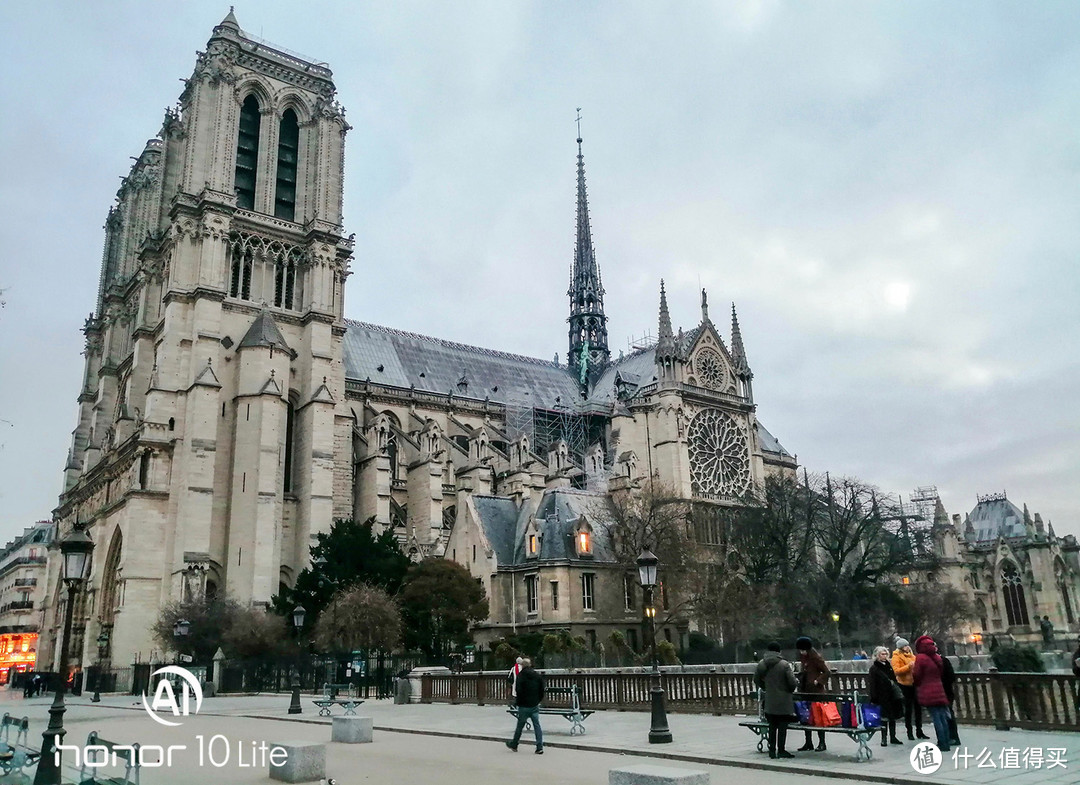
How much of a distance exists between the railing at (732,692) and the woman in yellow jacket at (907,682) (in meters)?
1.88

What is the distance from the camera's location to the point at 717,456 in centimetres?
6297

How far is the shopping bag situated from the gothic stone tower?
3718 centimetres

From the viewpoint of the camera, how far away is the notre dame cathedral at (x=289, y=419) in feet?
148

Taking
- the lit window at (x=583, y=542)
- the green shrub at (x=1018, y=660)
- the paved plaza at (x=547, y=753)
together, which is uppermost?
the lit window at (x=583, y=542)

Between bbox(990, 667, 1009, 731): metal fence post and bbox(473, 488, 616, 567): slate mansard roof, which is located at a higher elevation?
bbox(473, 488, 616, 567): slate mansard roof

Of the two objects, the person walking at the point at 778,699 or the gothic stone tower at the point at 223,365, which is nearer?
the person walking at the point at 778,699

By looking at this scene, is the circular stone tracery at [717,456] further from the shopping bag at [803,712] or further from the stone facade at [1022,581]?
the shopping bag at [803,712]

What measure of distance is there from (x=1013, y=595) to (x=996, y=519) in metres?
9.36

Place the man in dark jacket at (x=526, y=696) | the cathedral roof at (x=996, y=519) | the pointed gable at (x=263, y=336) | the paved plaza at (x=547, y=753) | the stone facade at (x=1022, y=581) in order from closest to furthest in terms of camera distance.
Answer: the paved plaza at (x=547, y=753) < the man in dark jacket at (x=526, y=696) < the pointed gable at (x=263, y=336) < the stone facade at (x=1022, y=581) < the cathedral roof at (x=996, y=519)

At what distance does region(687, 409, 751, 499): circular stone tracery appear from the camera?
61406 mm

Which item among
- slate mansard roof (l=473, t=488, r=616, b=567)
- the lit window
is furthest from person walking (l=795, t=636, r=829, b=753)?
the lit window

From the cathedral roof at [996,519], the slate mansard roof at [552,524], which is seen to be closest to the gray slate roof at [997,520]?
the cathedral roof at [996,519]

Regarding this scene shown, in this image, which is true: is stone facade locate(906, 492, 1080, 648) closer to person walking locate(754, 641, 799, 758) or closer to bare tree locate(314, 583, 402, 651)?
bare tree locate(314, 583, 402, 651)

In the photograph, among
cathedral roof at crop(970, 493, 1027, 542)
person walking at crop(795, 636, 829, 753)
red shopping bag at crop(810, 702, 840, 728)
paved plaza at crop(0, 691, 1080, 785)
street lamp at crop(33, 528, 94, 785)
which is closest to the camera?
street lamp at crop(33, 528, 94, 785)
